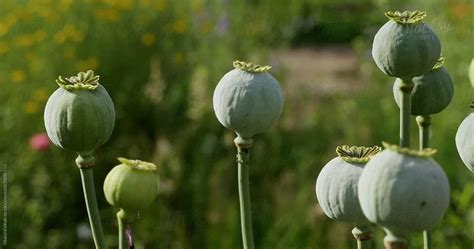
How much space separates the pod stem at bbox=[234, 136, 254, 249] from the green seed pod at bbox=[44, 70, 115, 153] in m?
0.10

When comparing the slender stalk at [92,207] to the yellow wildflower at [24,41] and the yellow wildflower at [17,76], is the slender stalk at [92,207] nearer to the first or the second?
the yellow wildflower at [17,76]

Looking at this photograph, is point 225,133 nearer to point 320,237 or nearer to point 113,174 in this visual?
point 320,237

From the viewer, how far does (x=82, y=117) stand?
640mm

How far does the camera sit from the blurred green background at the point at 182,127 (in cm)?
262

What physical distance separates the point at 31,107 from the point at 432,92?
222 cm

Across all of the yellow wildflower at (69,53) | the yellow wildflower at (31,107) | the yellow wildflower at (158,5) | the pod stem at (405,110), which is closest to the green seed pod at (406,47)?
the pod stem at (405,110)

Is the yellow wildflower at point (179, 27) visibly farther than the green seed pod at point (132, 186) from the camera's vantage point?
Yes

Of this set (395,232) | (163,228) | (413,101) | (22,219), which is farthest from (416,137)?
(395,232)

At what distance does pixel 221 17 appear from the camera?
3607 mm

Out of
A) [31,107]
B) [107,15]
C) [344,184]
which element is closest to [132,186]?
[344,184]

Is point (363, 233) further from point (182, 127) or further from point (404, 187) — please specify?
point (182, 127)

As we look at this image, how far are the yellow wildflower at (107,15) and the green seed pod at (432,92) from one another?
258 cm

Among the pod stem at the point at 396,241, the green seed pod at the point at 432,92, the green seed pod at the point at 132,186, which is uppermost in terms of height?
the green seed pod at the point at 432,92

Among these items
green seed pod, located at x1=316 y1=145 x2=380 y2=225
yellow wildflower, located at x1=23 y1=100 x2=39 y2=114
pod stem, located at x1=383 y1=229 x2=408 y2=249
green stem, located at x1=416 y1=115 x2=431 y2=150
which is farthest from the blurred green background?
pod stem, located at x1=383 y1=229 x2=408 y2=249
